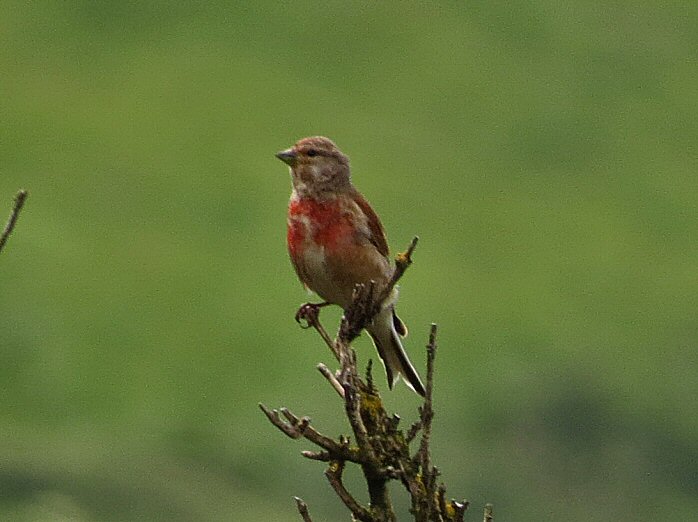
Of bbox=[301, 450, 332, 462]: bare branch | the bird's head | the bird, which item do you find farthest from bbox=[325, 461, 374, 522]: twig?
the bird's head

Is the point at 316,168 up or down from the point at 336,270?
up

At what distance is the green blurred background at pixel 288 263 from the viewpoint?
41.1m

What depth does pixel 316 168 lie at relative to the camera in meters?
9.34

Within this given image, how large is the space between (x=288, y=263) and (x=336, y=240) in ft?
132

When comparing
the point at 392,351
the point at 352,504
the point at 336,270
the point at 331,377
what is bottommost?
the point at 352,504

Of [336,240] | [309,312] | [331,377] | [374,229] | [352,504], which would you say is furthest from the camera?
[374,229]

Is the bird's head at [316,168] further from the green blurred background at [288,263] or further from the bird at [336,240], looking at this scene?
the green blurred background at [288,263]

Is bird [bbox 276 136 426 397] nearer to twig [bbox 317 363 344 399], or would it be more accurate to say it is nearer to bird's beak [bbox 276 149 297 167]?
bird's beak [bbox 276 149 297 167]

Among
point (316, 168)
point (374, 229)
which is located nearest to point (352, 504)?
point (374, 229)

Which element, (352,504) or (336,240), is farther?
(336,240)

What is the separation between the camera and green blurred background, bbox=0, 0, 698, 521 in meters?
41.1

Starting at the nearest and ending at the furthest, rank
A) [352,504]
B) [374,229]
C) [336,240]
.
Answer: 1. [352,504]
2. [336,240]
3. [374,229]

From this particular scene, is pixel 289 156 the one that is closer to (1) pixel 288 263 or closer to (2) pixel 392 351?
(2) pixel 392 351

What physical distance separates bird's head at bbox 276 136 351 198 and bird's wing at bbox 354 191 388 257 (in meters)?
0.13
